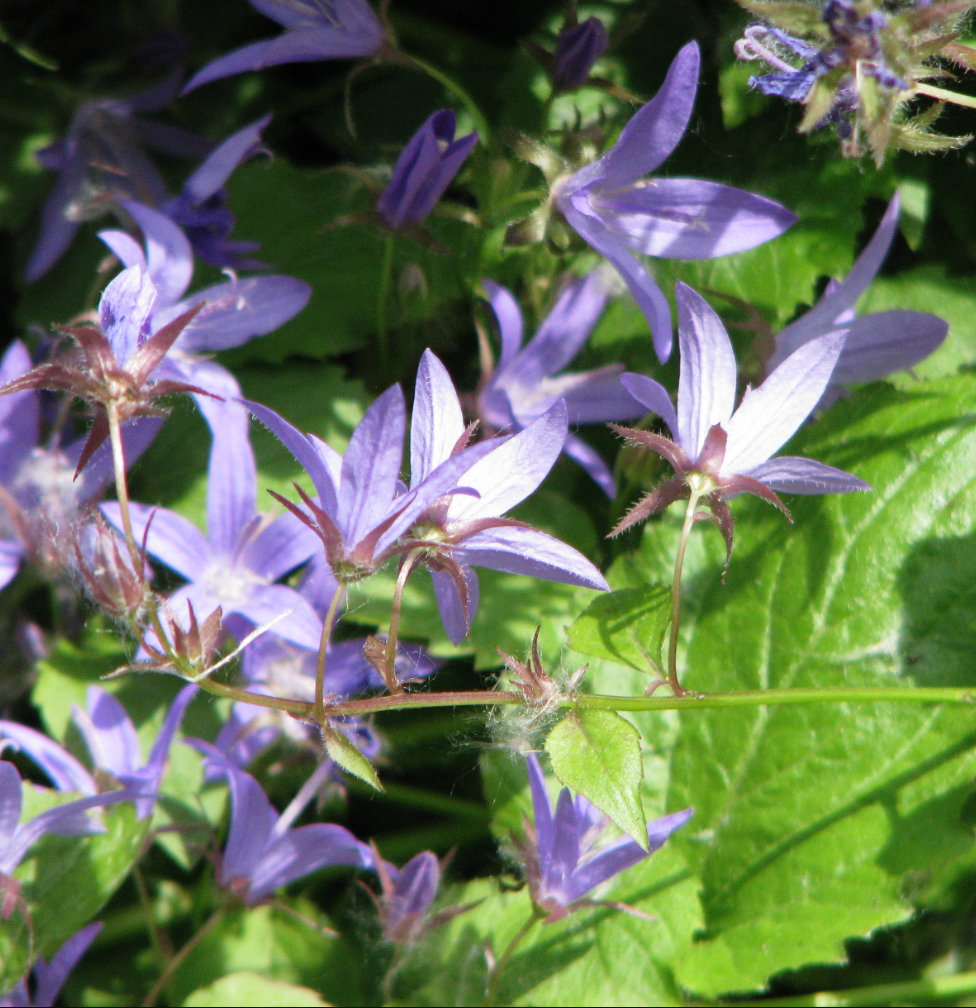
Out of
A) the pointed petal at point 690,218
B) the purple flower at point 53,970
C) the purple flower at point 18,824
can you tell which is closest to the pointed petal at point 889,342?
the pointed petal at point 690,218

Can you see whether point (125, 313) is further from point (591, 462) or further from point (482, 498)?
point (591, 462)

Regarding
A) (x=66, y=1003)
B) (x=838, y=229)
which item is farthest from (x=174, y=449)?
(x=838, y=229)

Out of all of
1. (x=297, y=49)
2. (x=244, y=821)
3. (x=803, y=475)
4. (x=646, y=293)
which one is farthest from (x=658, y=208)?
(x=244, y=821)

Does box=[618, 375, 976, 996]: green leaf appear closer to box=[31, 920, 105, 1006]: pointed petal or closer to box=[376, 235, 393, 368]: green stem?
box=[376, 235, 393, 368]: green stem

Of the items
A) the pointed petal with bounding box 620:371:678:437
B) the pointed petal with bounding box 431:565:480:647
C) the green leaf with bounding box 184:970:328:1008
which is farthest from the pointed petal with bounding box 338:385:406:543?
the green leaf with bounding box 184:970:328:1008

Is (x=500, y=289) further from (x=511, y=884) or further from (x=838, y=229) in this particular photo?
(x=511, y=884)

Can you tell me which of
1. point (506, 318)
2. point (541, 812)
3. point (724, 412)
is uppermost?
point (724, 412)
